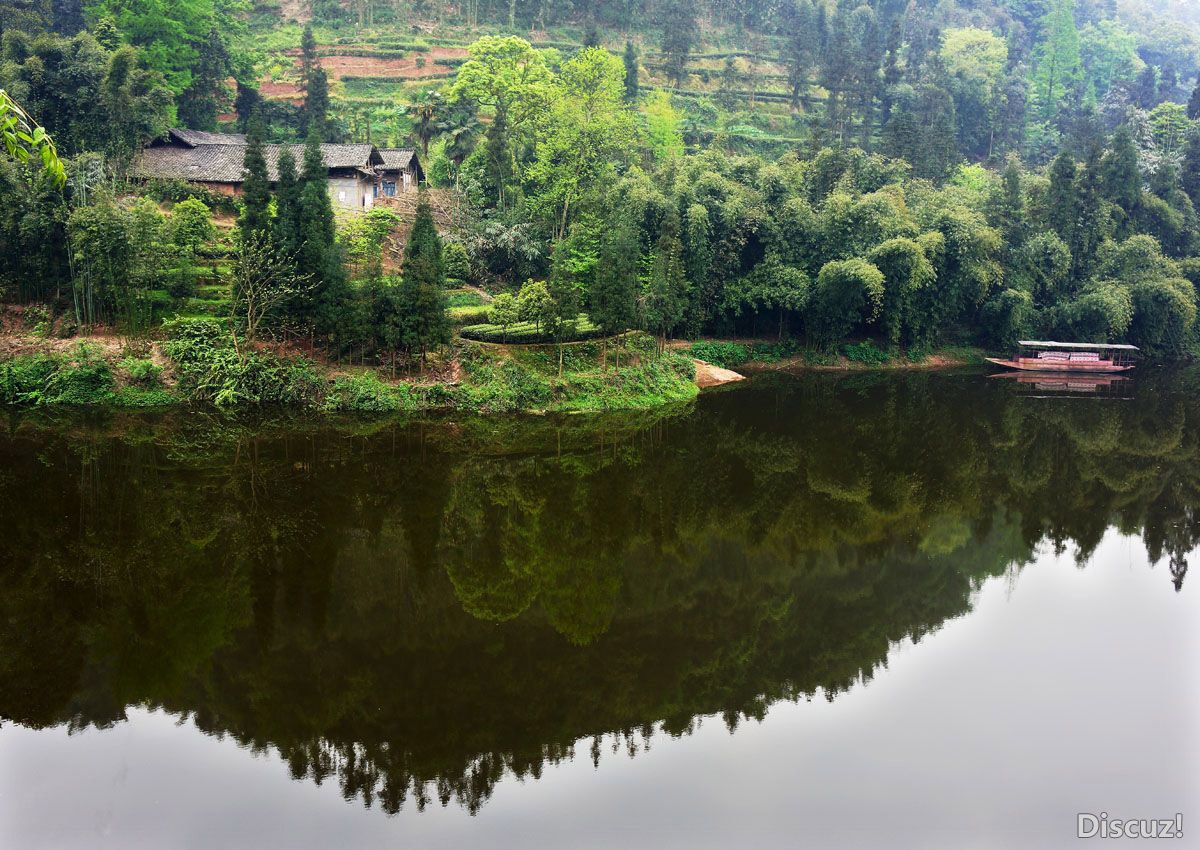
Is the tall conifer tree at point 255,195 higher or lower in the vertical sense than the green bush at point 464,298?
higher

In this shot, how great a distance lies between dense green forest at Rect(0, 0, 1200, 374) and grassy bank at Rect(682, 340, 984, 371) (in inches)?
28.5

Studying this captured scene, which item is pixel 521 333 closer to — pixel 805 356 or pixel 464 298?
pixel 464 298

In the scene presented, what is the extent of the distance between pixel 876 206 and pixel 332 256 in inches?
831

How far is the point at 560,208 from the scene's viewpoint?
118 feet

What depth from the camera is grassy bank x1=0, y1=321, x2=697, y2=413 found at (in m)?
25.4

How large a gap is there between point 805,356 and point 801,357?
18 cm

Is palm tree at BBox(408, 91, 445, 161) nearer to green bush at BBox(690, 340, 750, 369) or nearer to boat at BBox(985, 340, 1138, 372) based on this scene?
green bush at BBox(690, 340, 750, 369)

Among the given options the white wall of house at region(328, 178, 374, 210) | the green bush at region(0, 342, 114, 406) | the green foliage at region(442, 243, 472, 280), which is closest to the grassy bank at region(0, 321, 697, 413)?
the green bush at region(0, 342, 114, 406)

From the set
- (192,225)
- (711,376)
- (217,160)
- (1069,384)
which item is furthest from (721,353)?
(217,160)

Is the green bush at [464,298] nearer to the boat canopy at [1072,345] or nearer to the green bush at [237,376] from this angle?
the green bush at [237,376]

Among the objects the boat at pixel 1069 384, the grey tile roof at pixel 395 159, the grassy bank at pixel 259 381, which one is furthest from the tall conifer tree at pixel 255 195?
the boat at pixel 1069 384

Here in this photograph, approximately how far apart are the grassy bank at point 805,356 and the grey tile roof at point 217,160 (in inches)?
618

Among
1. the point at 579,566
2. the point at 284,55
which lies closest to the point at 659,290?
the point at 579,566

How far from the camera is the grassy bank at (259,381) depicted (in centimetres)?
2541
